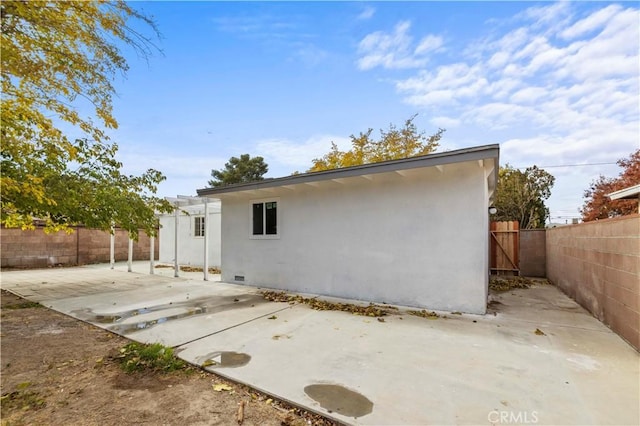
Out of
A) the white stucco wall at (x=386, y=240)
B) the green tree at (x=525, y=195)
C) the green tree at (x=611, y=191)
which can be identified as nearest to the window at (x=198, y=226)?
the white stucco wall at (x=386, y=240)

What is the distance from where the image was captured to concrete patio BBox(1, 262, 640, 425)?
241 centimetres

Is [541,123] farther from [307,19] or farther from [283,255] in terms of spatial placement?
[283,255]

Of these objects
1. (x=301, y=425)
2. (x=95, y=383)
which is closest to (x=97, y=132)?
(x=95, y=383)

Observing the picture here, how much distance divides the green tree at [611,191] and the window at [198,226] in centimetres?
1852

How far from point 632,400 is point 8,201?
7761 millimetres

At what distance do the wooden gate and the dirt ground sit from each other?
9.98 meters

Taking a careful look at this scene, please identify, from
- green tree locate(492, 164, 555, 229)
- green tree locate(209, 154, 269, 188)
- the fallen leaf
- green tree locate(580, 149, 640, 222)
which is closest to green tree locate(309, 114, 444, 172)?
green tree locate(492, 164, 555, 229)

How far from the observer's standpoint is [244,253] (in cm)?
861

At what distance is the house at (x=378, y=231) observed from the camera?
5.40 meters

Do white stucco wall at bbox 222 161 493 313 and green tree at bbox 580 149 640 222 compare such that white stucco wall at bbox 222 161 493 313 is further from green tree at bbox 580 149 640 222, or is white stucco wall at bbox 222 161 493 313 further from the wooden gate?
green tree at bbox 580 149 640 222

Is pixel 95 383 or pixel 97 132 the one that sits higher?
pixel 97 132

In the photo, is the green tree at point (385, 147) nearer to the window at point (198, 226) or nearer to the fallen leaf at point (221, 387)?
the window at point (198, 226)

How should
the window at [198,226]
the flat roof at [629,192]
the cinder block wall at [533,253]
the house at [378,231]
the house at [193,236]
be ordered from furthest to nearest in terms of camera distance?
the window at [198,226], the house at [193,236], the cinder block wall at [533,253], the flat roof at [629,192], the house at [378,231]

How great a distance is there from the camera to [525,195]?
55.8 ft
